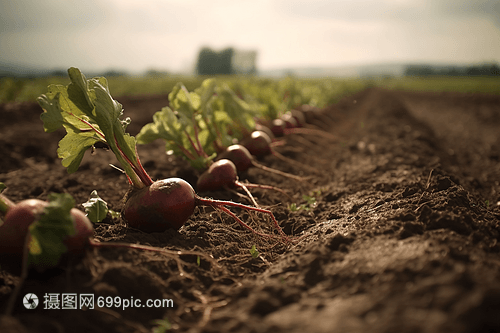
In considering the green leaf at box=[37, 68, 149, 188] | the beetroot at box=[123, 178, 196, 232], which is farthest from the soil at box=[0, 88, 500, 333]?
the green leaf at box=[37, 68, 149, 188]

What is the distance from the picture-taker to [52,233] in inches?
70.4

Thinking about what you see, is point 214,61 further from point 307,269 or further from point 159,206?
point 307,269

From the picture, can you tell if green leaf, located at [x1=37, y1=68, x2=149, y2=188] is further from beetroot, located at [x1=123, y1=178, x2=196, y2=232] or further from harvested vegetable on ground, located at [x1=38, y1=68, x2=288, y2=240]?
Answer: beetroot, located at [x1=123, y1=178, x2=196, y2=232]

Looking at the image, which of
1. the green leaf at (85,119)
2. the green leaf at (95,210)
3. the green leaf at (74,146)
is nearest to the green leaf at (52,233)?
the green leaf at (95,210)

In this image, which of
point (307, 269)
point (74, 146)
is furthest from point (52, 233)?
point (307, 269)

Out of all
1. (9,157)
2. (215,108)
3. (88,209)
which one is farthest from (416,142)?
(9,157)

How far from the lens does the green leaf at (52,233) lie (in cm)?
176

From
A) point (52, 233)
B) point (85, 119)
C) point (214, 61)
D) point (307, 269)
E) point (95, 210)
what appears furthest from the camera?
point (214, 61)

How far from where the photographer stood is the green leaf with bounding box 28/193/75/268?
1.76 metres

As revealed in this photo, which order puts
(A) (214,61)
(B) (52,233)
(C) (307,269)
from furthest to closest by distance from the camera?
(A) (214,61), (C) (307,269), (B) (52,233)

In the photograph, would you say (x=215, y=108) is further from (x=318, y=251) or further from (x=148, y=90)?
(x=148, y=90)

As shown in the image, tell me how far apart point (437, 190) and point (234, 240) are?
1.96 meters

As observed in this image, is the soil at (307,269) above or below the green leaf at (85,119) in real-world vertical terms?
below

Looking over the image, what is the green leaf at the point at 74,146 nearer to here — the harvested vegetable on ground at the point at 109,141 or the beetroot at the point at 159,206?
the harvested vegetable on ground at the point at 109,141
